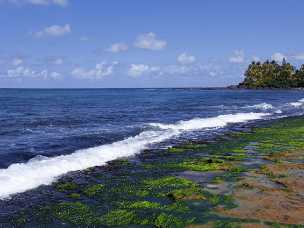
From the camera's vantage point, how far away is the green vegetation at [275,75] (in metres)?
164

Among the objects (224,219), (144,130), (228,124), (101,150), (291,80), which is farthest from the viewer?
(291,80)

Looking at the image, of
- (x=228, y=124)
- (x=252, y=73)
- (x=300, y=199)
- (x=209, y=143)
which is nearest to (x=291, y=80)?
(x=252, y=73)

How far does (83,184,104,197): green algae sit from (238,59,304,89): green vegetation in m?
161

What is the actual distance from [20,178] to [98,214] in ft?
14.3

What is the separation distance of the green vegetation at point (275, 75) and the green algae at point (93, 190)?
16127 cm

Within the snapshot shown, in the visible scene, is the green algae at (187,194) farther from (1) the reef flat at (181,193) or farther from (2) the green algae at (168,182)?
(2) the green algae at (168,182)

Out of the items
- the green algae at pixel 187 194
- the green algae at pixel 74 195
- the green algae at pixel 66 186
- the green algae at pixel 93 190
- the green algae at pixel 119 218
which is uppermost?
the green algae at pixel 187 194

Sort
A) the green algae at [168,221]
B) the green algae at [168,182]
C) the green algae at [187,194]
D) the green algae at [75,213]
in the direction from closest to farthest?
the green algae at [168,221]
the green algae at [75,213]
the green algae at [187,194]
the green algae at [168,182]

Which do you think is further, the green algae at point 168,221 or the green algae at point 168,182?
the green algae at point 168,182

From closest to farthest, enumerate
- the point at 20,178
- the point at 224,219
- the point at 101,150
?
the point at 224,219
the point at 20,178
the point at 101,150

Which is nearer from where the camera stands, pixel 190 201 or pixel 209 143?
pixel 190 201

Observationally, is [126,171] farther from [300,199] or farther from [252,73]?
[252,73]

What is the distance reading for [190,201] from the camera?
34.4 feet

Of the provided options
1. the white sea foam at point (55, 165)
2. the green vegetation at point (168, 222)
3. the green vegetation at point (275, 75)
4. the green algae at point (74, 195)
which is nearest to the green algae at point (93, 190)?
the green algae at point (74, 195)
